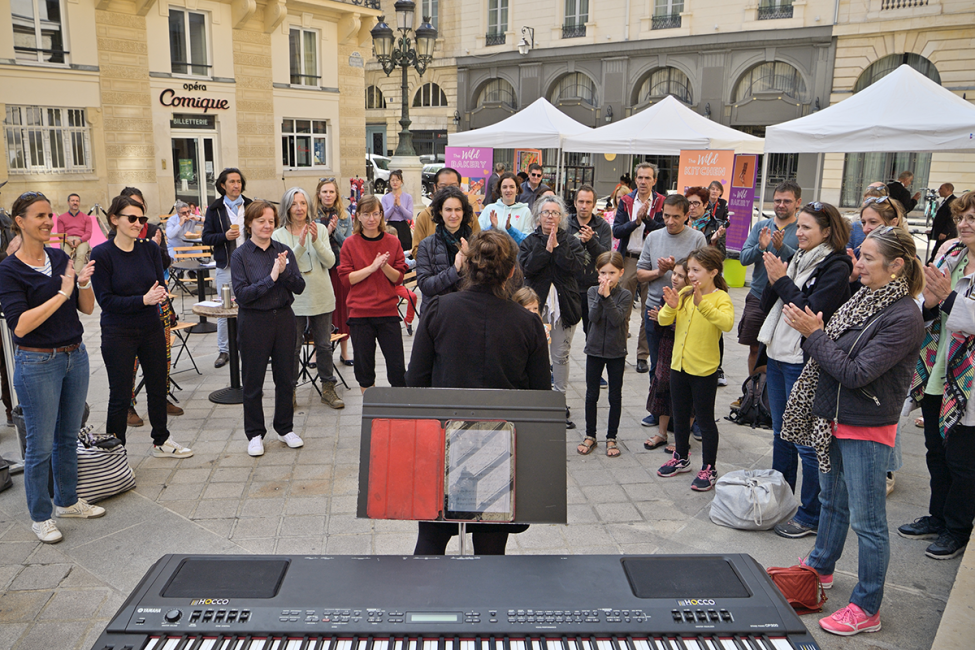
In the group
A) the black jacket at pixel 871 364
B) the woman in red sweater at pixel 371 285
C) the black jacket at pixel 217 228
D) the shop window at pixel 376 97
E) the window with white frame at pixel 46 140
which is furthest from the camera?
the shop window at pixel 376 97

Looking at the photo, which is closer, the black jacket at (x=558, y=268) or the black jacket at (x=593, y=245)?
the black jacket at (x=558, y=268)

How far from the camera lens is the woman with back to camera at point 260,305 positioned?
17.2 ft

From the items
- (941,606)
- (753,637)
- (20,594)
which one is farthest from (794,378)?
(20,594)

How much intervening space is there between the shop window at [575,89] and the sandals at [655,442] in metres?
28.7

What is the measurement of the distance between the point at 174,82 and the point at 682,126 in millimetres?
14176

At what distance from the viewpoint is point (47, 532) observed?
13.8 ft

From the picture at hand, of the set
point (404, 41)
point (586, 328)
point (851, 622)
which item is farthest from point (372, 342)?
point (404, 41)

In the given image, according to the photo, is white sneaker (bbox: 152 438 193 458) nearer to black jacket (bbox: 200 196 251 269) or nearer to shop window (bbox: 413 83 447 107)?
black jacket (bbox: 200 196 251 269)

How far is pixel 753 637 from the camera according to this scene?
1906 mm

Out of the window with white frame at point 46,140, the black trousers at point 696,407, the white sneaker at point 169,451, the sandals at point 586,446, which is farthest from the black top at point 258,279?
the window with white frame at point 46,140

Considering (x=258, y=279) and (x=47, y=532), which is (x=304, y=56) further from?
(x=47, y=532)

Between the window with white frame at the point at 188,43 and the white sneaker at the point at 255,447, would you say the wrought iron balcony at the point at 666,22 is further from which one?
the white sneaker at the point at 255,447

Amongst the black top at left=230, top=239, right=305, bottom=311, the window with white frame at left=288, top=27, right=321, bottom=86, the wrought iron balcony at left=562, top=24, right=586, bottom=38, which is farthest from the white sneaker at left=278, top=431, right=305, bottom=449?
the wrought iron balcony at left=562, top=24, right=586, bottom=38

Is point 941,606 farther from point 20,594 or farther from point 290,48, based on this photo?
point 290,48
